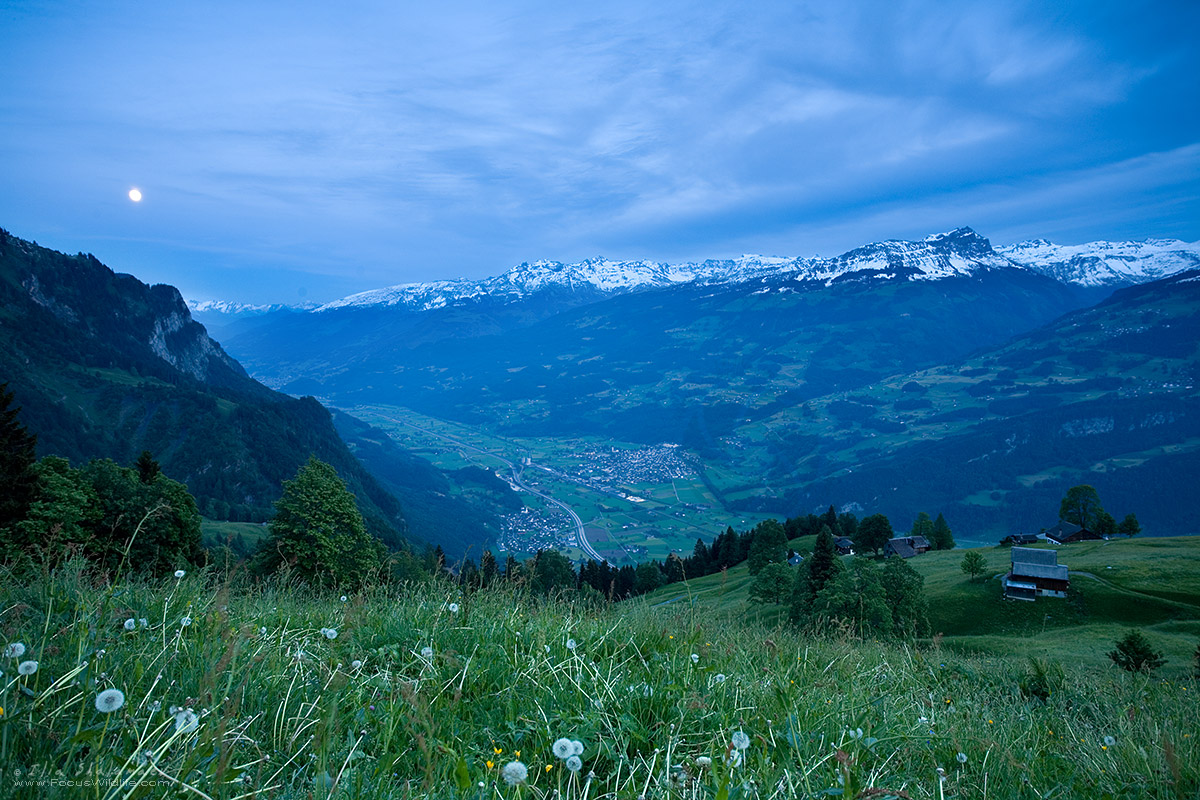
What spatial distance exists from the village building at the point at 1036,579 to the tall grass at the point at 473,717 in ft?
129

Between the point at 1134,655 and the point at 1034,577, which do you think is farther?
the point at 1034,577

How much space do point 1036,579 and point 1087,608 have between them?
112 inches

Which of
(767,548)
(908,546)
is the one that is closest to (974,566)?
(767,548)

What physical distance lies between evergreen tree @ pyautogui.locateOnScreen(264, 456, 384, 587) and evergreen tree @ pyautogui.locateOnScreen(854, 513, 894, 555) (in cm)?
5484

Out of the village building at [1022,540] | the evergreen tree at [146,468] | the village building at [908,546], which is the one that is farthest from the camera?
the village building at [1022,540]

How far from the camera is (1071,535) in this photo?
62031 mm

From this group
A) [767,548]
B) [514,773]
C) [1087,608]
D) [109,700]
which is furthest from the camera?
[767,548]

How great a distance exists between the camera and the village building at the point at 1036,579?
117 feet

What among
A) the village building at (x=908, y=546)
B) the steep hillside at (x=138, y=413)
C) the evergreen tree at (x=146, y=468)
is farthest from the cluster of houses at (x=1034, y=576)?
the steep hillside at (x=138, y=413)

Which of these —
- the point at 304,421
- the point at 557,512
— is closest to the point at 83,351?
the point at 304,421

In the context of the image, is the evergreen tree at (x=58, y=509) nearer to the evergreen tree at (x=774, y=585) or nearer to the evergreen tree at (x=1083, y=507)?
the evergreen tree at (x=774, y=585)

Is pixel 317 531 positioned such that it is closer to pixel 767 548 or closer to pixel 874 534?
pixel 767 548

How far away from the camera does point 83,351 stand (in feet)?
481

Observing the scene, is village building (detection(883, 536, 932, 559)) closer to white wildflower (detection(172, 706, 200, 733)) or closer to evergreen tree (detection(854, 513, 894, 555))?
evergreen tree (detection(854, 513, 894, 555))
